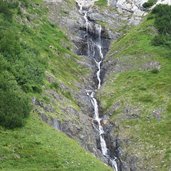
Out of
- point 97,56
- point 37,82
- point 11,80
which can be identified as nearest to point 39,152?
point 11,80

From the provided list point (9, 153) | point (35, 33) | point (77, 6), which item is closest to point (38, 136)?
point (9, 153)

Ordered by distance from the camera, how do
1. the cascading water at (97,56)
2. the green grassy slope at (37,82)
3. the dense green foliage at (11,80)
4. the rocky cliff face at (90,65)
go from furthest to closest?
the cascading water at (97,56) → the rocky cliff face at (90,65) → the dense green foliage at (11,80) → the green grassy slope at (37,82)

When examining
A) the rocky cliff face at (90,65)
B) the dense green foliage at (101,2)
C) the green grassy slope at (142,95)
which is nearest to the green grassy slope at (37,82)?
the rocky cliff face at (90,65)

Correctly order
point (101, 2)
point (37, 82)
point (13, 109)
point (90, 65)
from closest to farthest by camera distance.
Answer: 1. point (13, 109)
2. point (37, 82)
3. point (90, 65)
4. point (101, 2)

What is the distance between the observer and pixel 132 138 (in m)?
46.7

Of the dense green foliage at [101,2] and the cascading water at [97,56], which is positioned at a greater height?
the dense green foliage at [101,2]

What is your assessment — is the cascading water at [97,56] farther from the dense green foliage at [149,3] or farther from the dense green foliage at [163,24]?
the dense green foliage at [149,3]

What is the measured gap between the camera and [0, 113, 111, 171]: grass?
3303 cm

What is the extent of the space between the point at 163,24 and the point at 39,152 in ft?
159

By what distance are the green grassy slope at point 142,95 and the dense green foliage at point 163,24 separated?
A: 1222 millimetres

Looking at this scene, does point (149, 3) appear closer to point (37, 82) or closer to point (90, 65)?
point (90, 65)

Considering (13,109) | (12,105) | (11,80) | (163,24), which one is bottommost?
(11,80)

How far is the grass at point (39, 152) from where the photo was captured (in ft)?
108

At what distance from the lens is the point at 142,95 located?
180ft
